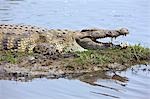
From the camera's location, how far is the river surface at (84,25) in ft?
22.1

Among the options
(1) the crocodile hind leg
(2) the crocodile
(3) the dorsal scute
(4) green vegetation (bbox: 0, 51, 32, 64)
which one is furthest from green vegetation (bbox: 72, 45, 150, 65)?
(3) the dorsal scute

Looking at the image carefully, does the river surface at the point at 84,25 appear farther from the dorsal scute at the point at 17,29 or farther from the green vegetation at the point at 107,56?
the dorsal scute at the point at 17,29

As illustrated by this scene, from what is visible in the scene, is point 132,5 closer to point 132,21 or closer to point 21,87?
point 132,21

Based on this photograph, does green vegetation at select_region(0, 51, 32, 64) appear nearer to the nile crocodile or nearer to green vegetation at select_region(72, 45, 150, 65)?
the nile crocodile

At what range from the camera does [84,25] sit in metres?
13.6

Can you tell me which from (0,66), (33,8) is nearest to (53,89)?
(0,66)

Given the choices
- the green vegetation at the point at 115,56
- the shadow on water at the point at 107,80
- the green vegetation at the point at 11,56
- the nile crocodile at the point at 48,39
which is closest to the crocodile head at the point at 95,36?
the nile crocodile at the point at 48,39

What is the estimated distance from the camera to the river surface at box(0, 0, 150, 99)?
675 cm

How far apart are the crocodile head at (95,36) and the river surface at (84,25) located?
945 mm

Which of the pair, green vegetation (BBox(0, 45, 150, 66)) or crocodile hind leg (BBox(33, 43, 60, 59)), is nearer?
green vegetation (BBox(0, 45, 150, 66))

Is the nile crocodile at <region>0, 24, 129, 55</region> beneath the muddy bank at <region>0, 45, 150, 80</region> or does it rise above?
above

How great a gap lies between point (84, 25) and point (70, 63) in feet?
19.0

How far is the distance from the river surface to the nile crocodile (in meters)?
1.23

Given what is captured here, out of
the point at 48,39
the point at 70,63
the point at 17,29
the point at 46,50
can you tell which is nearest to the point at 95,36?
the point at 48,39
